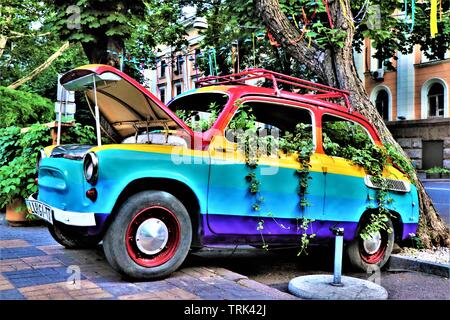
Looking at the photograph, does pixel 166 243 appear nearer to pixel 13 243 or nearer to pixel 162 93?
pixel 13 243

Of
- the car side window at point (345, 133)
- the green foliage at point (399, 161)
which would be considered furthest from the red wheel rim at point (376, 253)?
the car side window at point (345, 133)

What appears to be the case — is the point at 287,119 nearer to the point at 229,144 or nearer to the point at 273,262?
the point at 229,144

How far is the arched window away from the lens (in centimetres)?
2762

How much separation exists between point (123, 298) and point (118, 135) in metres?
3.09

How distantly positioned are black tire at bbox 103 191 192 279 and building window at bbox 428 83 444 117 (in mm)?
24316

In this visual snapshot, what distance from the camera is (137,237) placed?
4.38 meters

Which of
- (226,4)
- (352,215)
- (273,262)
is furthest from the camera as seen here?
(226,4)

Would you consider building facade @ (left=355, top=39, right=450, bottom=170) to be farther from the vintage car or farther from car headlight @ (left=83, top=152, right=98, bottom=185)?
car headlight @ (left=83, top=152, right=98, bottom=185)

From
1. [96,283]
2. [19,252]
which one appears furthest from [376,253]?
[19,252]

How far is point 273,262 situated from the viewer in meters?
6.40

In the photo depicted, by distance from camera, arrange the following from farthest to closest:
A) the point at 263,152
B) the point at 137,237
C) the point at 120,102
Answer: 1. the point at 120,102
2. the point at 263,152
3. the point at 137,237

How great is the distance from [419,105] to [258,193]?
2394 centimetres

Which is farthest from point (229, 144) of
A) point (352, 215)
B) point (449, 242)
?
point (449, 242)

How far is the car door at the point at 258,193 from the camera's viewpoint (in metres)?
4.74
